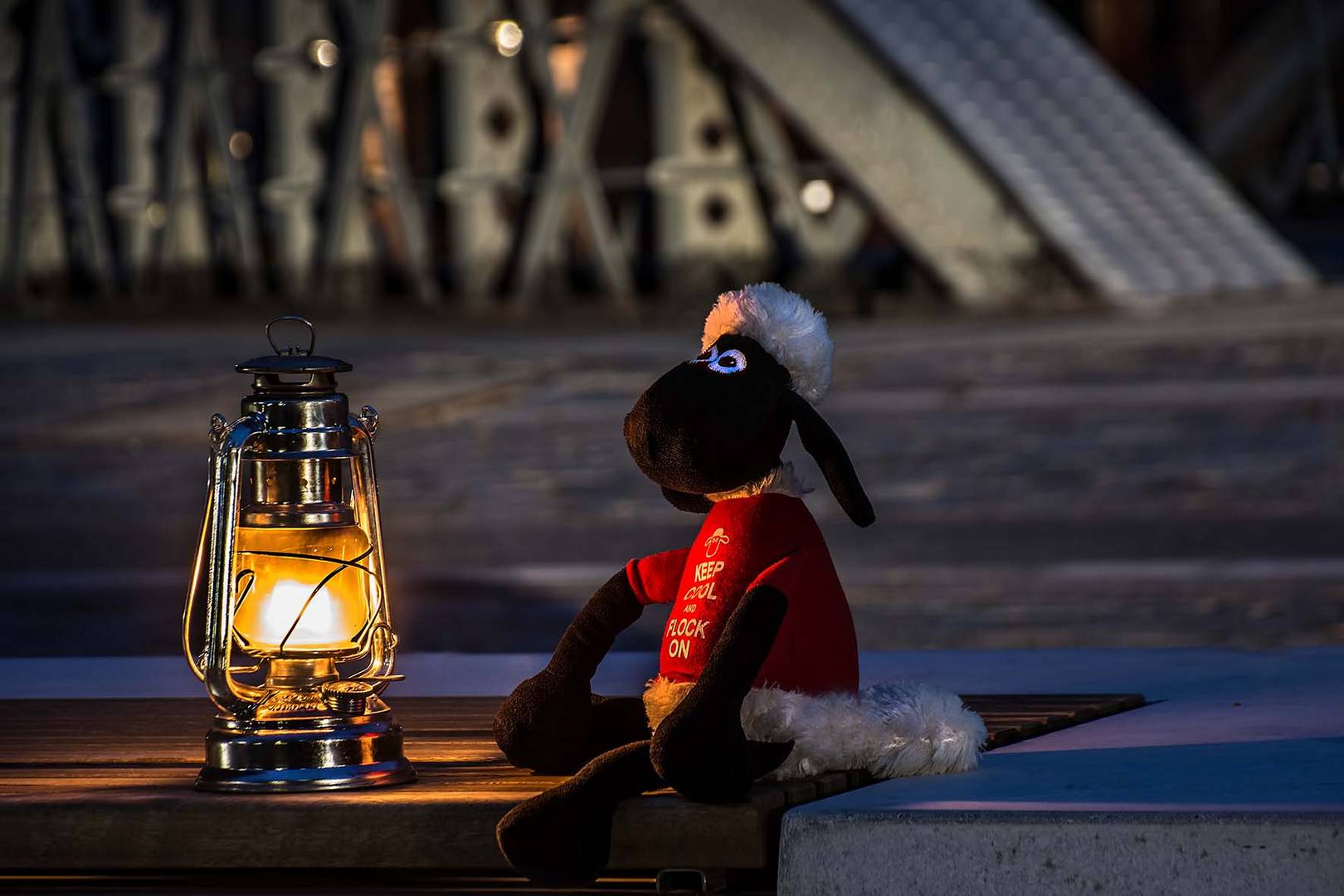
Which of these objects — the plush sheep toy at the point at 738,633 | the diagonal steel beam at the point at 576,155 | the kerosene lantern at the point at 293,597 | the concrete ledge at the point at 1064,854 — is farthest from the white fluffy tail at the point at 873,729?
the diagonal steel beam at the point at 576,155

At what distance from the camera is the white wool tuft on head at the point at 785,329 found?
3.58 m

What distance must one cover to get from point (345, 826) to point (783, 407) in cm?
89

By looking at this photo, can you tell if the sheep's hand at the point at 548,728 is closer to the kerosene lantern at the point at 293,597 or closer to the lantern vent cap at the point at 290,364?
the kerosene lantern at the point at 293,597

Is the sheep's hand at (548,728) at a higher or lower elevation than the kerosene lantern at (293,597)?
lower

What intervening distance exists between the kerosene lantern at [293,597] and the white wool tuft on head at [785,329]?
59 centimetres

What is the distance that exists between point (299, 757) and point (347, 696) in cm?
12

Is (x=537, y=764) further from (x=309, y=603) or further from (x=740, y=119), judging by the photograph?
(x=740, y=119)

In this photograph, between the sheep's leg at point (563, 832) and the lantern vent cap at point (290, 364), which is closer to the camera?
the sheep's leg at point (563, 832)

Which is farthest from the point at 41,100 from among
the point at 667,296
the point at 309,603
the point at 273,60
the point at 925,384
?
the point at 309,603

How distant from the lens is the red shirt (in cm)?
348

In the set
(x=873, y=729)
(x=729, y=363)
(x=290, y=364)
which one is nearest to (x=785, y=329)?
(x=729, y=363)

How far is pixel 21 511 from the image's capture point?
426 inches

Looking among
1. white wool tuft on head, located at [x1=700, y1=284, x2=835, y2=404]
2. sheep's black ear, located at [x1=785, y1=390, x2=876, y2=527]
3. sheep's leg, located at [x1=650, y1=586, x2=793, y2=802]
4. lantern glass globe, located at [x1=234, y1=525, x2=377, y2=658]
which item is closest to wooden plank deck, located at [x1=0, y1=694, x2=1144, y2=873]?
sheep's leg, located at [x1=650, y1=586, x2=793, y2=802]

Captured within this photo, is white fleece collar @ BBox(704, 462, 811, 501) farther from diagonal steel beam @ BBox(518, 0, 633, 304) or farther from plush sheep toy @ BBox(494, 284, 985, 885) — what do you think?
diagonal steel beam @ BBox(518, 0, 633, 304)
